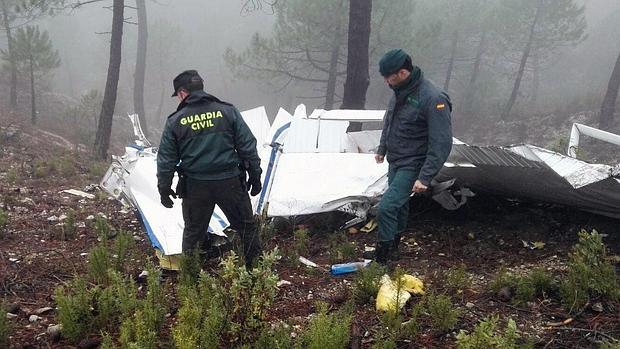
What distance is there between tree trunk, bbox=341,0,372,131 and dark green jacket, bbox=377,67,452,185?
394cm

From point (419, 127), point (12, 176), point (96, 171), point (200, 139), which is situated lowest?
point (96, 171)

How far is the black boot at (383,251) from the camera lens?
3.77 metres

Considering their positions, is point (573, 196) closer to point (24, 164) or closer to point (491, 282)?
point (491, 282)

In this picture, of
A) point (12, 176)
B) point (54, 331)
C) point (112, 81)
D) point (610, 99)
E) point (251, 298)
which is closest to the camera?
point (251, 298)

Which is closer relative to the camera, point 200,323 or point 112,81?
point 200,323

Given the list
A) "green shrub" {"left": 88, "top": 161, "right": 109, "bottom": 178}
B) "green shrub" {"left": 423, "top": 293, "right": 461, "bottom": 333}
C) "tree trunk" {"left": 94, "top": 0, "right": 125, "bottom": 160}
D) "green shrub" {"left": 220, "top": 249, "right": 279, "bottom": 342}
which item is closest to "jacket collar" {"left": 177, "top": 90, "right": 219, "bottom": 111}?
"green shrub" {"left": 220, "top": 249, "right": 279, "bottom": 342}

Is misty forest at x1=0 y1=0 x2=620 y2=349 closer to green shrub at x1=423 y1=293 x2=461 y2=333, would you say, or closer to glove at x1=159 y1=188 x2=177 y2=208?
green shrub at x1=423 y1=293 x2=461 y2=333

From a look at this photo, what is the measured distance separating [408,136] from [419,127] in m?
0.11

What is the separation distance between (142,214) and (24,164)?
18.0ft

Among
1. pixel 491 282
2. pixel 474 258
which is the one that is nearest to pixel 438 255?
pixel 474 258

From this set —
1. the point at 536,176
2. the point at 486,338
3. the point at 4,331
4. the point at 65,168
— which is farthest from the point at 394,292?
the point at 65,168

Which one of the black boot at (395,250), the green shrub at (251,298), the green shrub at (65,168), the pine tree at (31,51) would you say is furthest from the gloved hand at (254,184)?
the pine tree at (31,51)

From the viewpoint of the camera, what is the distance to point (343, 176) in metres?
4.88

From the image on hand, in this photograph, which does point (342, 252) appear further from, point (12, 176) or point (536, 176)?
point (12, 176)
